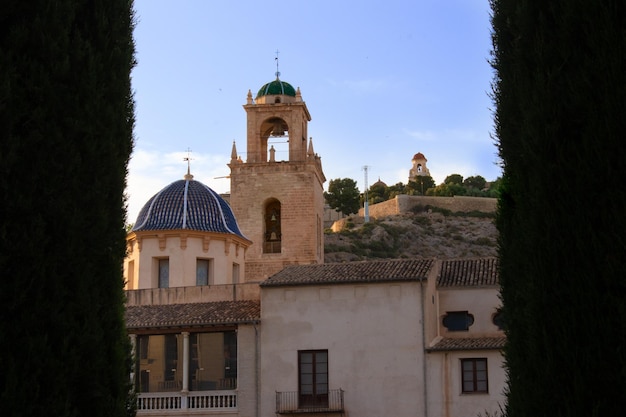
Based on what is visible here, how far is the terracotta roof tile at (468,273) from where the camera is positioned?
29.9 meters

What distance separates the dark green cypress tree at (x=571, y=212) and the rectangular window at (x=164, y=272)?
27434 millimetres

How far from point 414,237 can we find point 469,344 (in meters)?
59.7

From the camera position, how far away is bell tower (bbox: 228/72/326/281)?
169ft

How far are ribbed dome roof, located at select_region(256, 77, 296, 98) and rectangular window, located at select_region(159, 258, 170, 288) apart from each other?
19939mm

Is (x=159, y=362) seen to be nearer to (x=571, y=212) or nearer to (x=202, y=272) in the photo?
(x=202, y=272)

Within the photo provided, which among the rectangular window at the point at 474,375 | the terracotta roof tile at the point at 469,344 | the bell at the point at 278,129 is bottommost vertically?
the rectangular window at the point at 474,375

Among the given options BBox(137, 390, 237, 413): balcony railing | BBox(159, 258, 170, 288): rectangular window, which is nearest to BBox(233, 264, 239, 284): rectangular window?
BBox(159, 258, 170, 288): rectangular window

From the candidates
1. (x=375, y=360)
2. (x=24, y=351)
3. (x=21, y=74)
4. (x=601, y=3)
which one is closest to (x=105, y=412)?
(x=24, y=351)

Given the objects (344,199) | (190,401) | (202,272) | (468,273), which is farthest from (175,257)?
(344,199)

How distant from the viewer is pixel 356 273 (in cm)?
2961

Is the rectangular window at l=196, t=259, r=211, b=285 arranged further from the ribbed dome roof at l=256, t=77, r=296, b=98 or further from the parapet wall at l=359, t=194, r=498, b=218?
the parapet wall at l=359, t=194, r=498, b=218

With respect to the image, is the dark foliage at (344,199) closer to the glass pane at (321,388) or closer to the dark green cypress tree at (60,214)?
the glass pane at (321,388)

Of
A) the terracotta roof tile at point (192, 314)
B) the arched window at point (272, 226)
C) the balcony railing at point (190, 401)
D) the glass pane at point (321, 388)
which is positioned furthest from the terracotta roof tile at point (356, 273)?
the arched window at point (272, 226)

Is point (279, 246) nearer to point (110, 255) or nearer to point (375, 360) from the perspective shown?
point (375, 360)
